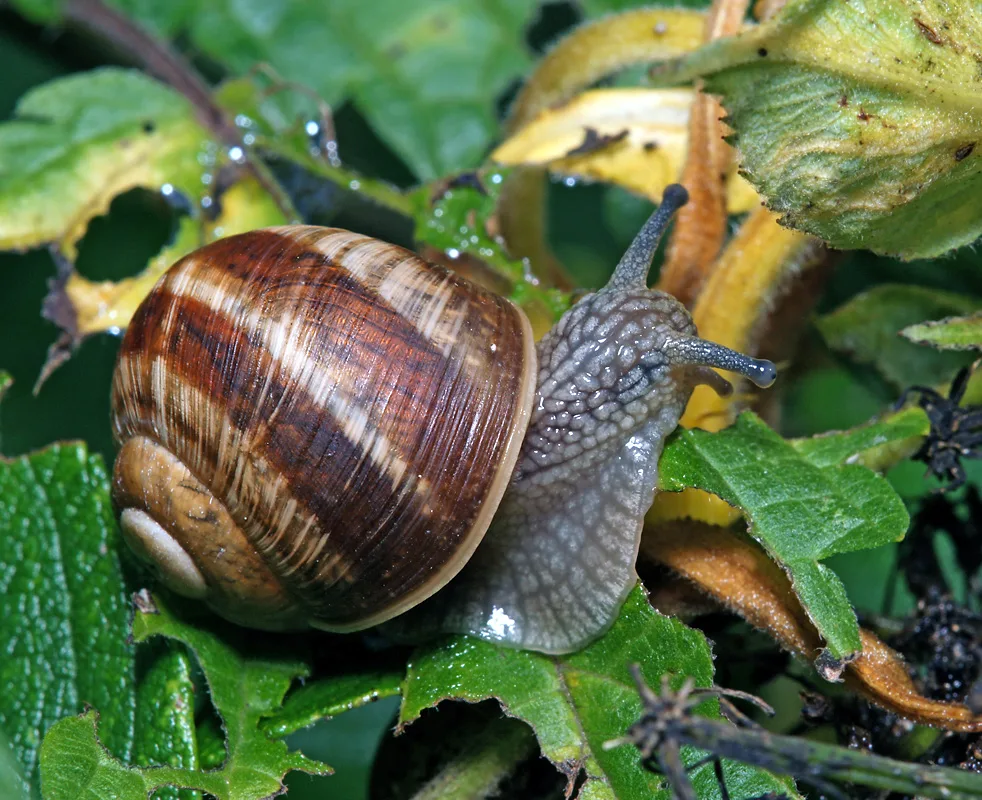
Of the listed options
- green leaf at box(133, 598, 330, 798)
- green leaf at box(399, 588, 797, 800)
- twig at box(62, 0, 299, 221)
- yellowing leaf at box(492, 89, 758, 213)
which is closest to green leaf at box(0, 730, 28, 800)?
green leaf at box(133, 598, 330, 798)

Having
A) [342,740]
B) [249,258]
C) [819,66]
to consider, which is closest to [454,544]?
[249,258]

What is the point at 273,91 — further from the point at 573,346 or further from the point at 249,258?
the point at 573,346

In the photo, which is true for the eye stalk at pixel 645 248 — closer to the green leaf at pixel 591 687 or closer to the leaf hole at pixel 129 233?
the green leaf at pixel 591 687

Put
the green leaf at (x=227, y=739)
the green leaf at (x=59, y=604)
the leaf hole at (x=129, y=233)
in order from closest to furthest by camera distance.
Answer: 1. the green leaf at (x=227, y=739)
2. the green leaf at (x=59, y=604)
3. the leaf hole at (x=129, y=233)

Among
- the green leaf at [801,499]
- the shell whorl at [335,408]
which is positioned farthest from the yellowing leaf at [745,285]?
the shell whorl at [335,408]

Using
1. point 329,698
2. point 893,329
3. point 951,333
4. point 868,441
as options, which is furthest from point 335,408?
point 893,329

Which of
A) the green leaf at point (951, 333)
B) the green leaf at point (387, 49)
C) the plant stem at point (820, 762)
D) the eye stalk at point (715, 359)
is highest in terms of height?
the green leaf at point (387, 49)
